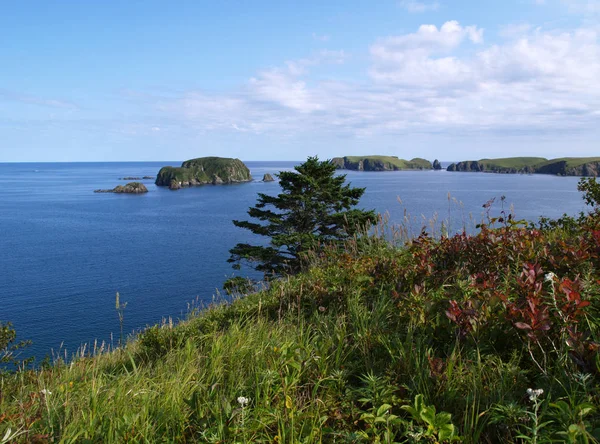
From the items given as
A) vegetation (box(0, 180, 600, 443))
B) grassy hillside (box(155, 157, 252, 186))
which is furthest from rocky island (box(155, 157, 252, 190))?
vegetation (box(0, 180, 600, 443))

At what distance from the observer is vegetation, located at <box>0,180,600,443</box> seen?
2.60 m

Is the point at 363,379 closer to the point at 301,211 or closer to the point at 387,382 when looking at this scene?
Answer: the point at 387,382

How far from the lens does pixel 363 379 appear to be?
325cm

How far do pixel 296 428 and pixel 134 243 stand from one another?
6146 cm

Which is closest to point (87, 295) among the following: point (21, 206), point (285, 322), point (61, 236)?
point (61, 236)

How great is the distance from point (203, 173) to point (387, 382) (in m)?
175

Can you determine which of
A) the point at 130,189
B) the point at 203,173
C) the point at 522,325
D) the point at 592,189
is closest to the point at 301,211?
the point at 592,189

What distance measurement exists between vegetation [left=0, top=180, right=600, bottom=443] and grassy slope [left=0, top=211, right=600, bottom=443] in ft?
0.04

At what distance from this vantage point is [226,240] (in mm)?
58812

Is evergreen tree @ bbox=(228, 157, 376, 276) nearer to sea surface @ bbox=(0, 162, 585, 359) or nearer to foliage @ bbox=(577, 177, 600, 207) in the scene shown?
sea surface @ bbox=(0, 162, 585, 359)

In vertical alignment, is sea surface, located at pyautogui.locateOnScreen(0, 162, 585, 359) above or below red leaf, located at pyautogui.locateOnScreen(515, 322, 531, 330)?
below

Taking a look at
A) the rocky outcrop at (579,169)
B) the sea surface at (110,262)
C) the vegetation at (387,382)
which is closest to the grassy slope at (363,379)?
the vegetation at (387,382)

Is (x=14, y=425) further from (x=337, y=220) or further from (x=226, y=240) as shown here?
(x=226, y=240)

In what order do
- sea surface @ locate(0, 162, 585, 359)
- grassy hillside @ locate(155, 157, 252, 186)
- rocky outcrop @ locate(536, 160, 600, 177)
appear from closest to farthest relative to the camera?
sea surface @ locate(0, 162, 585, 359)
grassy hillside @ locate(155, 157, 252, 186)
rocky outcrop @ locate(536, 160, 600, 177)
